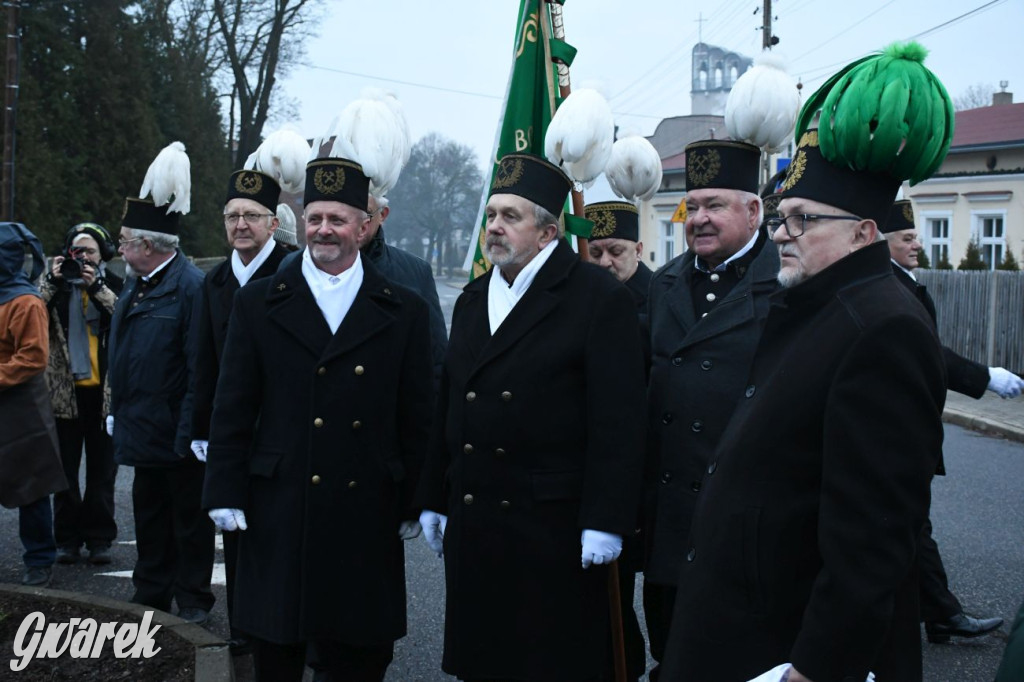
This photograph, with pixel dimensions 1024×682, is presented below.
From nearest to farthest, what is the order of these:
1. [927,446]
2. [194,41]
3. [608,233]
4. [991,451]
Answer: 1. [927,446]
2. [608,233]
3. [991,451]
4. [194,41]

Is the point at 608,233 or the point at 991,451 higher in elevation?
the point at 608,233

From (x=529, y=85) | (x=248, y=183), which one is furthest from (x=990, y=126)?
(x=248, y=183)

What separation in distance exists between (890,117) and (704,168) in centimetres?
167

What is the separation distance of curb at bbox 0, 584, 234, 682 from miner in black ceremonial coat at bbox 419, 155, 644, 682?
1219mm

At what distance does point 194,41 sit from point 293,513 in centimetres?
3406

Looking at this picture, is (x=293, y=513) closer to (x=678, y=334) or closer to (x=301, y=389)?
(x=301, y=389)

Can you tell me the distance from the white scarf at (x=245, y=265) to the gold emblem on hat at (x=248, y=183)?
0.29 meters

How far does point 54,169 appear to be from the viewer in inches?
976

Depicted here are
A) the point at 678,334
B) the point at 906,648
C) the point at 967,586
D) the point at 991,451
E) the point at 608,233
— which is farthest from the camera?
the point at 991,451

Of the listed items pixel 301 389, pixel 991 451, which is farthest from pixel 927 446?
pixel 991 451

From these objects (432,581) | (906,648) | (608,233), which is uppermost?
(608,233)

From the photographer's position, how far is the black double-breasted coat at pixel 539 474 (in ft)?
12.2

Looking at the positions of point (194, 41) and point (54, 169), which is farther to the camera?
point (194, 41)

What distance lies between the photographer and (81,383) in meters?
7.13
